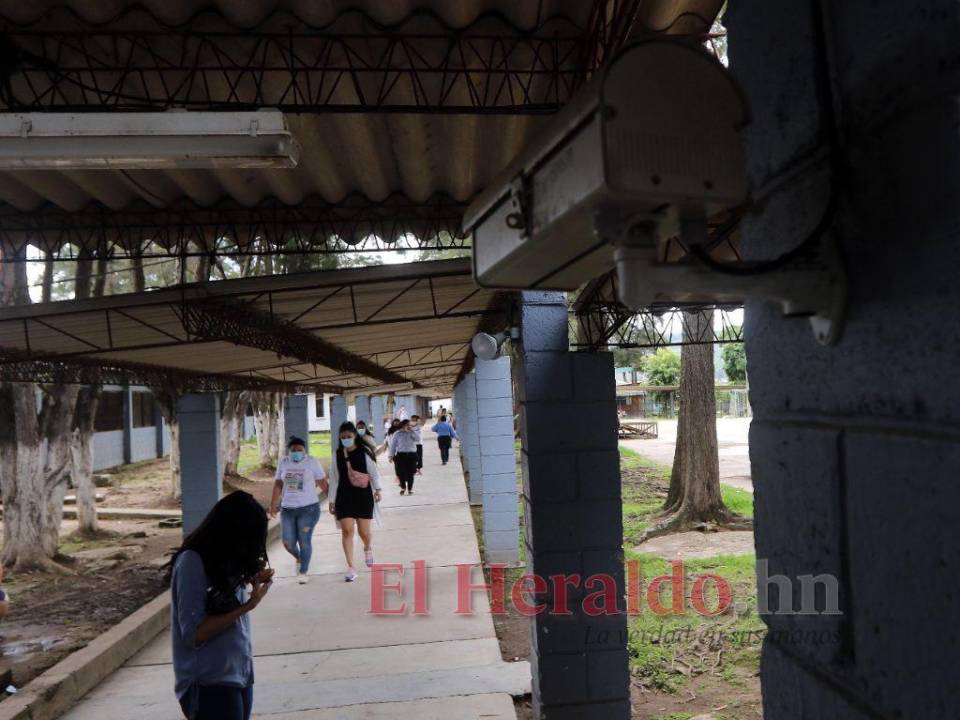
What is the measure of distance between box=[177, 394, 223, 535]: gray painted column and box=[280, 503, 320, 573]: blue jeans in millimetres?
2432

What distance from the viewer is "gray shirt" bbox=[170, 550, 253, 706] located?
2.74 meters

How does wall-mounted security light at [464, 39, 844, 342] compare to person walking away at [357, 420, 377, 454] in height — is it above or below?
above

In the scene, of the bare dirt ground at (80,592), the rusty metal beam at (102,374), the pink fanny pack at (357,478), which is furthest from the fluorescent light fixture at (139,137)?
the pink fanny pack at (357,478)

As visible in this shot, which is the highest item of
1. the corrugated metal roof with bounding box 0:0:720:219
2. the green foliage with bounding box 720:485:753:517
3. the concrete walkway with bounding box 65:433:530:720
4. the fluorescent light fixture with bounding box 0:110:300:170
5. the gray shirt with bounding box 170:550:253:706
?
the corrugated metal roof with bounding box 0:0:720:219

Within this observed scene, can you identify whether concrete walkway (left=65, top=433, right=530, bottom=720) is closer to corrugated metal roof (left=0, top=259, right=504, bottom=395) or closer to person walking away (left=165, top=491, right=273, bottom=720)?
person walking away (left=165, top=491, right=273, bottom=720)

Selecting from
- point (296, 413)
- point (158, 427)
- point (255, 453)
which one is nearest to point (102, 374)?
point (296, 413)

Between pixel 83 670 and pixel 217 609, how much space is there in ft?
10.5

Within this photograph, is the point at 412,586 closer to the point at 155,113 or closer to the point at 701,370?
the point at 155,113

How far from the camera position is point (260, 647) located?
6066mm

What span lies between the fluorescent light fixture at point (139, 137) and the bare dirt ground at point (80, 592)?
172 inches

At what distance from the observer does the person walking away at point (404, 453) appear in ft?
45.0

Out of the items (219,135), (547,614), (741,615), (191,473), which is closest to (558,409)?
(547,614)

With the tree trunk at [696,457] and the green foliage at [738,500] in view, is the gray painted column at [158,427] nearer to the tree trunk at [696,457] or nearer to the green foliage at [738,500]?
the green foliage at [738,500]

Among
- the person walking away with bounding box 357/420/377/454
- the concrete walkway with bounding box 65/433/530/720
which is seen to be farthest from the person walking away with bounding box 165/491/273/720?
the person walking away with bounding box 357/420/377/454
